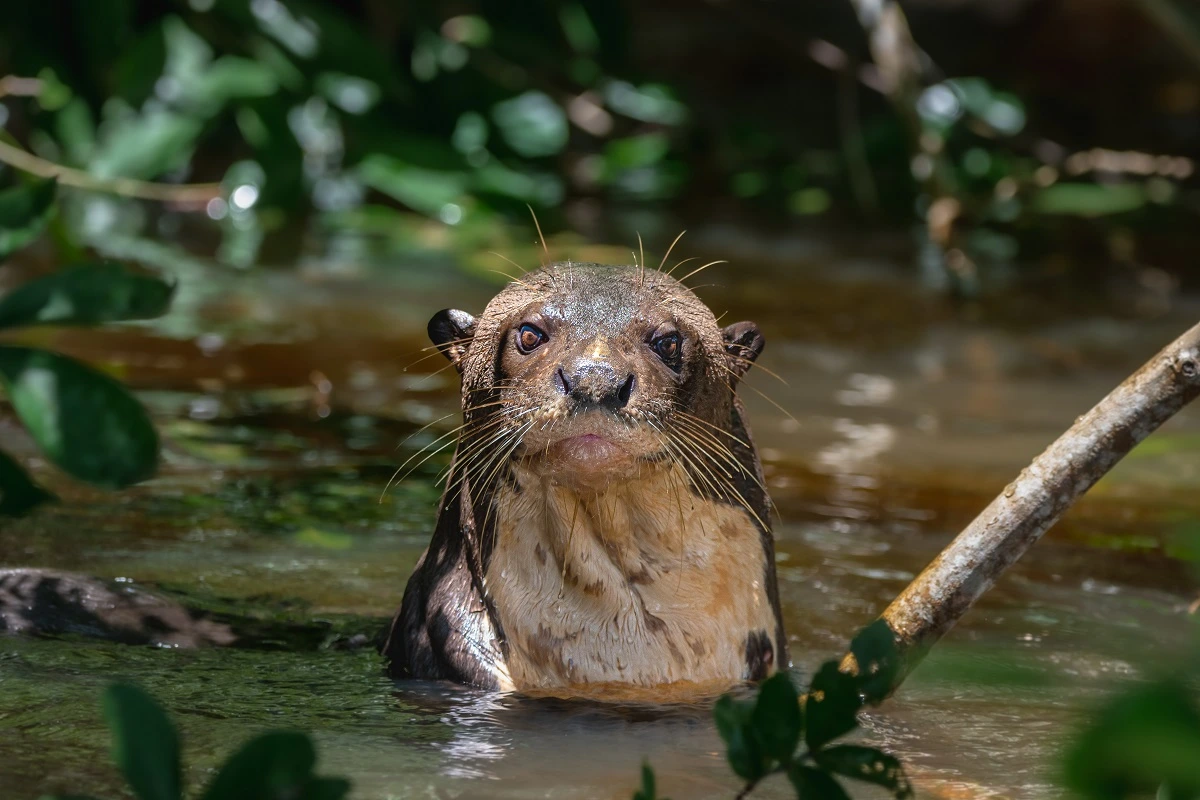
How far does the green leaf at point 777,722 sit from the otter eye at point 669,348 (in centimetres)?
137

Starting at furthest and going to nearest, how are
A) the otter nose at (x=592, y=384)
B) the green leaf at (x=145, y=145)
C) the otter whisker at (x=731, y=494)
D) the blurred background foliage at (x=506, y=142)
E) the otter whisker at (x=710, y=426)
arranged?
1. the green leaf at (x=145, y=145)
2. the blurred background foliage at (x=506, y=142)
3. the otter whisker at (x=731, y=494)
4. the otter whisker at (x=710, y=426)
5. the otter nose at (x=592, y=384)

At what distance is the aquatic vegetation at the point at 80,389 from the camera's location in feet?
6.93

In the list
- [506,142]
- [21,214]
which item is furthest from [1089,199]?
[21,214]

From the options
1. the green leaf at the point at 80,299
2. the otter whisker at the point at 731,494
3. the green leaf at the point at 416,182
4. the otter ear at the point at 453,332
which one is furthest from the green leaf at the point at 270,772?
the green leaf at the point at 416,182

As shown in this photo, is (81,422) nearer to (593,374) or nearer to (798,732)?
(798,732)

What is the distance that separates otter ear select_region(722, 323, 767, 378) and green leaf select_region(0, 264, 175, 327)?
1771 millimetres

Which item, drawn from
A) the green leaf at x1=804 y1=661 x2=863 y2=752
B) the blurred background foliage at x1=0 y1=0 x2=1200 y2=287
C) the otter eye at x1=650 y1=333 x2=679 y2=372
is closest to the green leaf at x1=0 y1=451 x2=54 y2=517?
the green leaf at x1=804 y1=661 x2=863 y2=752

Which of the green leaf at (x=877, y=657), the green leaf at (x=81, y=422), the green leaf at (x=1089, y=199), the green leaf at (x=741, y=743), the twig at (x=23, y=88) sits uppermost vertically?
the green leaf at (x=1089, y=199)

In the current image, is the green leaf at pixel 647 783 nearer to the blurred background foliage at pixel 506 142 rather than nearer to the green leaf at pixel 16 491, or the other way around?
the green leaf at pixel 16 491

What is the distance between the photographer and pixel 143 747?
5.97 feet

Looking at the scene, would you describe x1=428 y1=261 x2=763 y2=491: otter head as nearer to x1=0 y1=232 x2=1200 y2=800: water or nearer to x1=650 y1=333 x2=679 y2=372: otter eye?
x1=650 y1=333 x2=679 y2=372: otter eye

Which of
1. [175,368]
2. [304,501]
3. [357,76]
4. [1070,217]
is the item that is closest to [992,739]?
[304,501]

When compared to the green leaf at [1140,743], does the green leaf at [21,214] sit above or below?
above

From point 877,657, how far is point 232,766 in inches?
31.7
